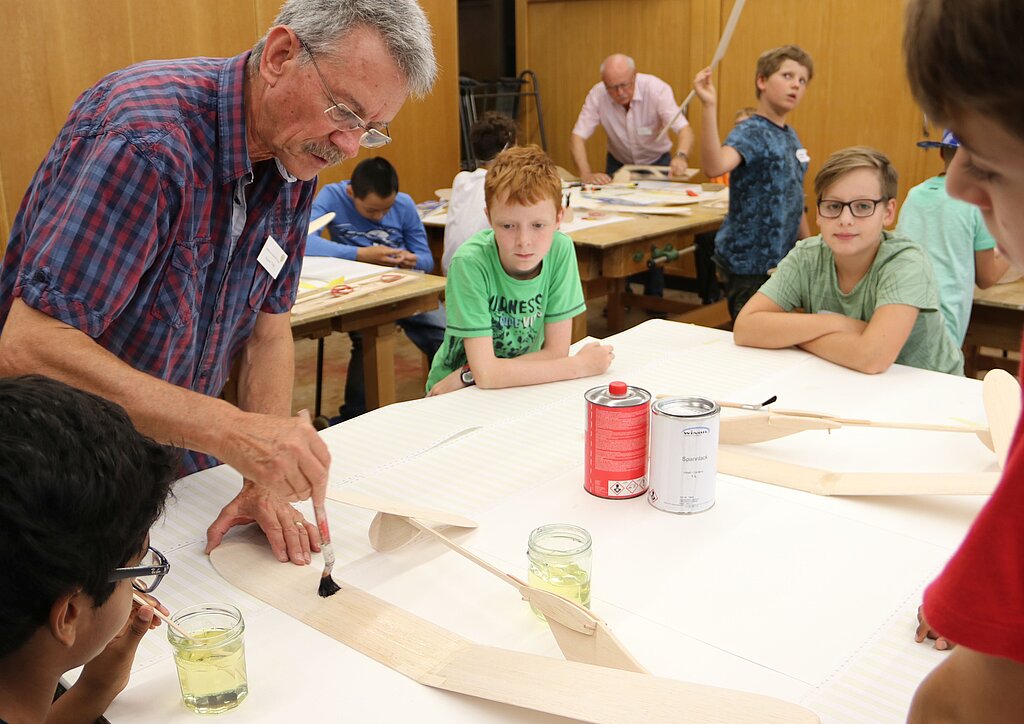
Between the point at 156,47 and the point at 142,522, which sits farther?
the point at 156,47

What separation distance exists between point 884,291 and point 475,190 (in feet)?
6.48

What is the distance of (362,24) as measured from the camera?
1.38 m

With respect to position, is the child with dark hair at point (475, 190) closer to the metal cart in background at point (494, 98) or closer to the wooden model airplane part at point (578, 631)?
the wooden model airplane part at point (578, 631)

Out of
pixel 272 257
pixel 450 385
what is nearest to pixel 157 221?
pixel 272 257

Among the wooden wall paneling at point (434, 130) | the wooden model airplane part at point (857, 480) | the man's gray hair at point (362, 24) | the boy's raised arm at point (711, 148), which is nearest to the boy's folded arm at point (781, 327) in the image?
the wooden model airplane part at point (857, 480)

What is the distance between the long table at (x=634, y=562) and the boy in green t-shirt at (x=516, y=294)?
144mm

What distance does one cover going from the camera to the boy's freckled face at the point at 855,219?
7.19 feet

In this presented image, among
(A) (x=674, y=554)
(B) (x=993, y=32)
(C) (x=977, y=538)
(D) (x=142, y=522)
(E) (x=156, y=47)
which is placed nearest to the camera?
(B) (x=993, y=32)

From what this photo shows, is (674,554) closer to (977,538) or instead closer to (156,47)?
(977,538)

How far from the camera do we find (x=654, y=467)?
1365 millimetres

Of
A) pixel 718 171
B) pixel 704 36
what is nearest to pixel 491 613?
pixel 718 171

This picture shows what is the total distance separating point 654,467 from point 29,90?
428 cm

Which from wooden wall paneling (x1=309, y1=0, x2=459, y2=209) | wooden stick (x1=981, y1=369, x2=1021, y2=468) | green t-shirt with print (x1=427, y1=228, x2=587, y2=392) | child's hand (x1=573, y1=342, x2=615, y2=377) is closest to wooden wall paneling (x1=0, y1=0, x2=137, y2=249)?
wooden wall paneling (x1=309, y1=0, x2=459, y2=209)

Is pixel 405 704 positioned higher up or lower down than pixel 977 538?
lower down
